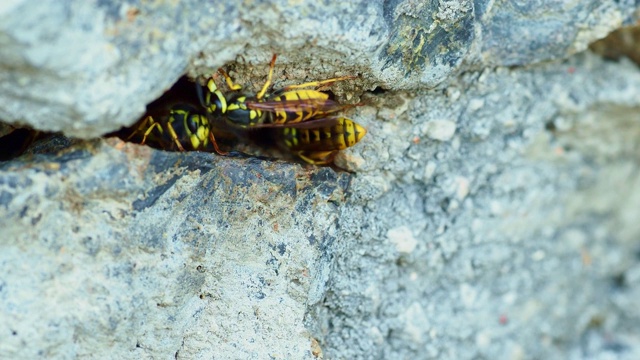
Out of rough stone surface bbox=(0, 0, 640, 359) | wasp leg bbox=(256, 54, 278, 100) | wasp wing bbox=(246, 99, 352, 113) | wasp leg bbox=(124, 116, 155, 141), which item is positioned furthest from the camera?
wasp wing bbox=(246, 99, 352, 113)

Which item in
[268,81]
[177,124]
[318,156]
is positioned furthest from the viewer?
[318,156]

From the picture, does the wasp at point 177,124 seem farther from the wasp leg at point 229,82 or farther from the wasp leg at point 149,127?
the wasp leg at point 229,82

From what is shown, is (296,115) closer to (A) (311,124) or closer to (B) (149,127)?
(A) (311,124)

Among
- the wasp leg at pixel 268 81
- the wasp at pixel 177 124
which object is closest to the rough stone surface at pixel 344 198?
the wasp leg at pixel 268 81

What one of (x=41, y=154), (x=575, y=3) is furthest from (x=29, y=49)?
(x=575, y=3)

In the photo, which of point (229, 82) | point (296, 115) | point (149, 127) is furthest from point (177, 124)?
point (296, 115)

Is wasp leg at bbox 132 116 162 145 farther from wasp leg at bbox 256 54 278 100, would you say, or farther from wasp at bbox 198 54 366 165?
wasp leg at bbox 256 54 278 100

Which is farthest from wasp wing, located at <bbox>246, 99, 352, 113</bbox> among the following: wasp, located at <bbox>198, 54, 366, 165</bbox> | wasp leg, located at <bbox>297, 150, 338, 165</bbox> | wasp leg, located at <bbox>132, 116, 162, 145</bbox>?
wasp leg, located at <bbox>132, 116, 162, 145</bbox>
